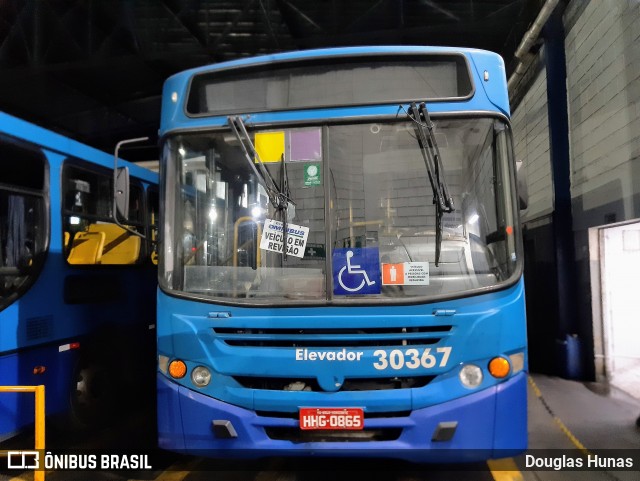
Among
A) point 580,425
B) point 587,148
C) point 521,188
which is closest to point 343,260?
point 521,188

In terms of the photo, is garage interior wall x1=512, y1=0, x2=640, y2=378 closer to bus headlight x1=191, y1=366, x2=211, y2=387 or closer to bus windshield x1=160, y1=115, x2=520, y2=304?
bus windshield x1=160, y1=115, x2=520, y2=304

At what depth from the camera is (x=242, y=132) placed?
3.43 meters

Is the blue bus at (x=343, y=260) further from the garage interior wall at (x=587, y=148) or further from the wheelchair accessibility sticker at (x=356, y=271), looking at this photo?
the garage interior wall at (x=587, y=148)

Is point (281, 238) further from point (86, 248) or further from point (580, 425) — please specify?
point (580, 425)

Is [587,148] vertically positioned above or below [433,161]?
above

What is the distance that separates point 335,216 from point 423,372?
115cm

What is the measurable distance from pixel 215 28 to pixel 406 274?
7194 millimetres

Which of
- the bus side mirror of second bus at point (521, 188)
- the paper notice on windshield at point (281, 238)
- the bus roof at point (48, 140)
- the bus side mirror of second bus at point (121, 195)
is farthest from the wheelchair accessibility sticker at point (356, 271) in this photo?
the bus roof at point (48, 140)

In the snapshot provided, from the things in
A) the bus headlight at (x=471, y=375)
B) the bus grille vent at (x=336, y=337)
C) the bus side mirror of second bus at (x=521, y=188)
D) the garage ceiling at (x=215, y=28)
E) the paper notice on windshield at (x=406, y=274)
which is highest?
the garage ceiling at (x=215, y=28)

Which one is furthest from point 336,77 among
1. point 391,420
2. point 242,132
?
point 391,420

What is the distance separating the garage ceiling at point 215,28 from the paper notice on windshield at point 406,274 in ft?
17.9

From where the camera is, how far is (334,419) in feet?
9.90

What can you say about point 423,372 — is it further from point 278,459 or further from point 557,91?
point 557,91

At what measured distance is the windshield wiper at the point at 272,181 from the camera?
338cm
